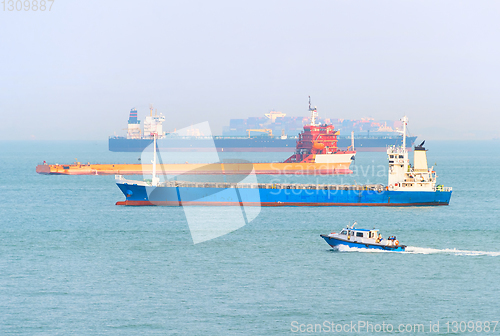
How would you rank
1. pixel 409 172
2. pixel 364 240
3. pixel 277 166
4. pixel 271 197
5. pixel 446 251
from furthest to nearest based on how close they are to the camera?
1. pixel 277 166
2. pixel 271 197
3. pixel 409 172
4. pixel 446 251
5. pixel 364 240

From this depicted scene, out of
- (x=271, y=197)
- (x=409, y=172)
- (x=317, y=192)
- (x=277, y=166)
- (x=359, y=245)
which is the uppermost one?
(x=409, y=172)

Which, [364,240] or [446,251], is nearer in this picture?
[364,240]

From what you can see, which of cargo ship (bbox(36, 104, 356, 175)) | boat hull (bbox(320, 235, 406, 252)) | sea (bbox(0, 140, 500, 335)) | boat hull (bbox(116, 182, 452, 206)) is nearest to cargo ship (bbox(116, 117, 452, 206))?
boat hull (bbox(116, 182, 452, 206))

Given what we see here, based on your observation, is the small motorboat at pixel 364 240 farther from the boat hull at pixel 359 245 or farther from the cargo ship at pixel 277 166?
the cargo ship at pixel 277 166

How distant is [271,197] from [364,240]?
73.0 feet

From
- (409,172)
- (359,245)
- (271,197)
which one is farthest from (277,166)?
(359,245)

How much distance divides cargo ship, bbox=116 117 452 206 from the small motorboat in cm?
2023

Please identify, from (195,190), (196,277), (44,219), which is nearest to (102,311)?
(196,277)

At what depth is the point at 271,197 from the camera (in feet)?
193

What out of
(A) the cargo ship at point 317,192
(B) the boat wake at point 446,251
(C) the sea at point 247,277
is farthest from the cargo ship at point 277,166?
(B) the boat wake at point 446,251

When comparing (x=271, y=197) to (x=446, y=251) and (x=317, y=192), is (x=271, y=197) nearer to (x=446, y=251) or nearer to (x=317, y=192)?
(x=317, y=192)

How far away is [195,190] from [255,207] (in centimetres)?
621

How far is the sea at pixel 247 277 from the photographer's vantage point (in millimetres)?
25203

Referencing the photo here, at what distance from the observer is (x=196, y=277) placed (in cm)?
3148
